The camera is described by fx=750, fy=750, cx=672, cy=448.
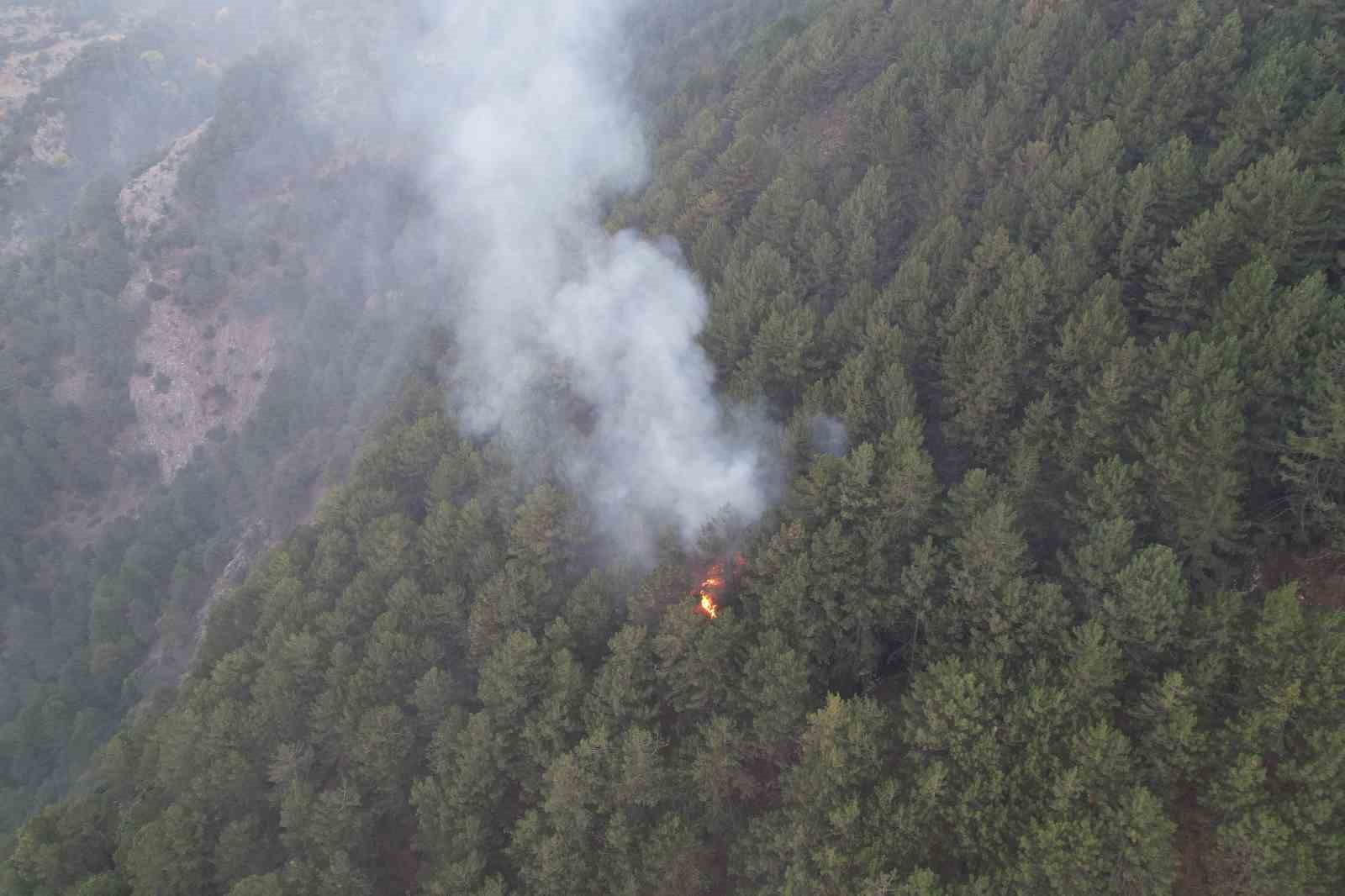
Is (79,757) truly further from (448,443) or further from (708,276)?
(708,276)

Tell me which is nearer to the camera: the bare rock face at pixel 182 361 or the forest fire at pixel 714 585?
the forest fire at pixel 714 585

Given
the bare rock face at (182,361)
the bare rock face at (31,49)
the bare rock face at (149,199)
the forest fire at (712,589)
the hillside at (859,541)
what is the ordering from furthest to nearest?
the bare rock face at (31,49)
the bare rock face at (149,199)
the bare rock face at (182,361)
the forest fire at (712,589)
the hillside at (859,541)

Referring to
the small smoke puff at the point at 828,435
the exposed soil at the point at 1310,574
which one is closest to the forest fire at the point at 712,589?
the small smoke puff at the point at 828,435

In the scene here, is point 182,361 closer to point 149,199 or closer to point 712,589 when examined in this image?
point 149,199

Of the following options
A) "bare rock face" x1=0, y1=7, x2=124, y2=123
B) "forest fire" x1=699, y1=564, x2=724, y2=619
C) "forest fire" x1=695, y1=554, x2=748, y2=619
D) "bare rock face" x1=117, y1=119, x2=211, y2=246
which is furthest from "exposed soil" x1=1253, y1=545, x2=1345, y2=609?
"bare rock face" x1=0, y1=7, x2=124, y2=123

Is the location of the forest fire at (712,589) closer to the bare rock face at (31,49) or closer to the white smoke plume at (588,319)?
the white smoke plume at (588,319)

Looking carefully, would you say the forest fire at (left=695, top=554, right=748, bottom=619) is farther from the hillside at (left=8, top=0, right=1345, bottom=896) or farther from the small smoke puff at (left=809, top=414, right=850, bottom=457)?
the small smoke puff at (left=809, top=414, right=850, bottom=457)

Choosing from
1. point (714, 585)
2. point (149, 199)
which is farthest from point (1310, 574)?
point (149, 199)

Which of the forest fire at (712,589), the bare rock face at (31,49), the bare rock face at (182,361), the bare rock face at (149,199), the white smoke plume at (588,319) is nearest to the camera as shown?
the forest fire at (712,589)
